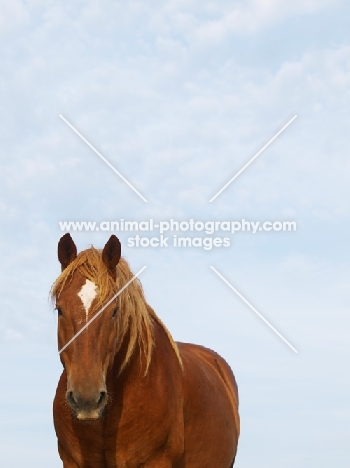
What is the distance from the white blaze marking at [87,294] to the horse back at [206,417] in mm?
1712

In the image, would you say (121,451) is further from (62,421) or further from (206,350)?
(206,350)

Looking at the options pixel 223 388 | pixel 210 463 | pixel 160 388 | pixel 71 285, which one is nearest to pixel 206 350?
pixel 223 388

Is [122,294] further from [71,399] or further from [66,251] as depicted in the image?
[71,399]

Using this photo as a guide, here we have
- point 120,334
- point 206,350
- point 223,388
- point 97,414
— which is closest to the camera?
point 97,414

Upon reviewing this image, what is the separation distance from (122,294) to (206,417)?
76.7 inches

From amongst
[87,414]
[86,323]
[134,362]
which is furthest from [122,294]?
[87,414]

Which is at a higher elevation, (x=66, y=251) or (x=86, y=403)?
(x=66, y=251)

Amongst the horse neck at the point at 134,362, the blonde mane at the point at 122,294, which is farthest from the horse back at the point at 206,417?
the blonde mane at the point at 122,294

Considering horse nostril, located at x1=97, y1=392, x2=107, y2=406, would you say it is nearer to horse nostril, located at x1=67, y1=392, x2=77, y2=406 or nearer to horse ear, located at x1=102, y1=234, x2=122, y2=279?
horse nostril, located at x1=67, y1=392, x2=77, y2=406

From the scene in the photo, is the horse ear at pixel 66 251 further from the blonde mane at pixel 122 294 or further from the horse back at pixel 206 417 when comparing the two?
the horse back at pixel 206 417

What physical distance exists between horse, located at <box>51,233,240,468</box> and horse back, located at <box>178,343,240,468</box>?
0.8 inches

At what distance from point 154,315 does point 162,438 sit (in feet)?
4.00

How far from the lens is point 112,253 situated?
7168 mm

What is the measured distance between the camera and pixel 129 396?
7.31 m
